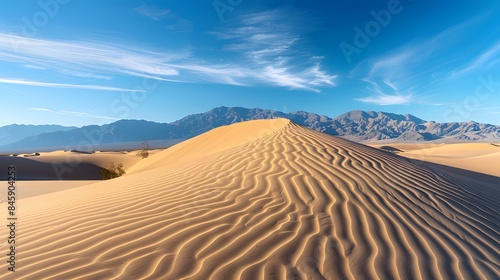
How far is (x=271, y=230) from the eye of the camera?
10.7ft

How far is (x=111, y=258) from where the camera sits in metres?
2.79

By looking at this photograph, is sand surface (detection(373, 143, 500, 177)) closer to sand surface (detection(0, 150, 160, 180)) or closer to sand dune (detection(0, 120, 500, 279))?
sand dune (detection(0, 120, 500, 279))

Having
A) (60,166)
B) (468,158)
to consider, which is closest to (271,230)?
(468,158)

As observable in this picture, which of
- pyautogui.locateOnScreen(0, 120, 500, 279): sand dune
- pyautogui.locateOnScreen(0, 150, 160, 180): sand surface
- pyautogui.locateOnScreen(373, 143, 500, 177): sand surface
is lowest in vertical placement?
pyautogui.locateOnScreen(0, 150, 160, 180): sand surface

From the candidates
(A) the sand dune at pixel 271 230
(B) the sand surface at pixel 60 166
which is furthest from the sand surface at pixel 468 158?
(B) the sand surface at pixel 60 166

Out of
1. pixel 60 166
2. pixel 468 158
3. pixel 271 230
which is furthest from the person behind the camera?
pixel 60 166

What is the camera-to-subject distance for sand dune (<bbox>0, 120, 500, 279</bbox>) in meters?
2.66

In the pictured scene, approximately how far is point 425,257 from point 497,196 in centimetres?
475

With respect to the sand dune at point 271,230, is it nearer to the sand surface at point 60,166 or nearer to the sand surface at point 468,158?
the sand surface at point 468,158

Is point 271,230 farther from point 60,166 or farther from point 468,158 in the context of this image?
point 60,166

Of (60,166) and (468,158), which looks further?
(60,166)

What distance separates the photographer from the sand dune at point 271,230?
266 centimetres

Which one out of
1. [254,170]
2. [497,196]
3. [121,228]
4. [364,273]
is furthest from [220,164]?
[497,196]

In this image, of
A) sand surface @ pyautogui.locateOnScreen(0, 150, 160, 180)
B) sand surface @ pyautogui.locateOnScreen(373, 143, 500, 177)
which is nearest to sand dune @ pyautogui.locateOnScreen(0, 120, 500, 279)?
sand surface @ pyautogui.locateOnScreen(373, 143, 500, 177)
